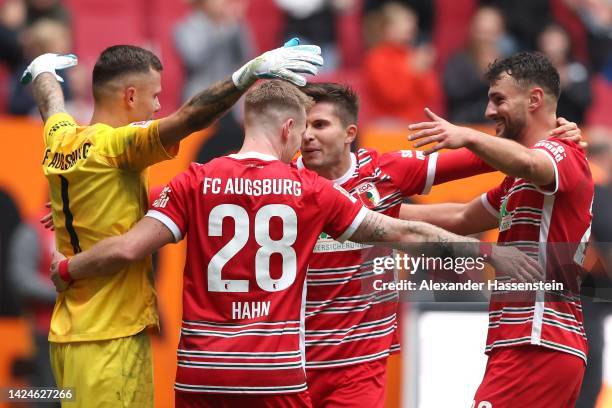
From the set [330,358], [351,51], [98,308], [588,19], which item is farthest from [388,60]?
[98,308]

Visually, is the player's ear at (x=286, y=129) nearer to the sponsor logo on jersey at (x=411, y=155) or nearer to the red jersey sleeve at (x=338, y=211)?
the red jersey sleeve at (x=338, y=211)

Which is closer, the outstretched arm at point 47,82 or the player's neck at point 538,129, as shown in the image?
the player's neck at point 538,129

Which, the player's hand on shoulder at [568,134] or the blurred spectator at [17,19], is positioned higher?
the blurred spectator at [17,19]

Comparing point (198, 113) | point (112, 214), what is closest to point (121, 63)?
point (198, 113)

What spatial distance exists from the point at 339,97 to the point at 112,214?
1.84m

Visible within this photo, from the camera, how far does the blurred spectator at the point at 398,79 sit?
508 inches

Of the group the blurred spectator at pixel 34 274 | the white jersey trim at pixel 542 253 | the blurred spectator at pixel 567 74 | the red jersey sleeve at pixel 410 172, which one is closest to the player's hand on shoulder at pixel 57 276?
the red jersey sleeve at pixel 410 172

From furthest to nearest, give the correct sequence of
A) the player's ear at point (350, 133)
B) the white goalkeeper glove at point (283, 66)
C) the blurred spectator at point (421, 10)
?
the blurred spectator at point (421, 10) → the player's ear at point (350, 133) → the white goalkeeper glove at point (283, 66)

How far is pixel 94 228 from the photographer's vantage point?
6215 millimetres

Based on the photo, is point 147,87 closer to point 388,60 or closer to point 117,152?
point 117,152

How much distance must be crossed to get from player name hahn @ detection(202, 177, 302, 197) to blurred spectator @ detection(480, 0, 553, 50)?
8.66 metres

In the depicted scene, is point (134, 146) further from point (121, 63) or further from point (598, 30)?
point (598, 30)

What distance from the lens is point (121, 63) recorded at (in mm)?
6414

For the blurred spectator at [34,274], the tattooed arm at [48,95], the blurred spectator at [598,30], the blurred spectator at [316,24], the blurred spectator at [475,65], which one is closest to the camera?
the tattooed arm at [48,95]
